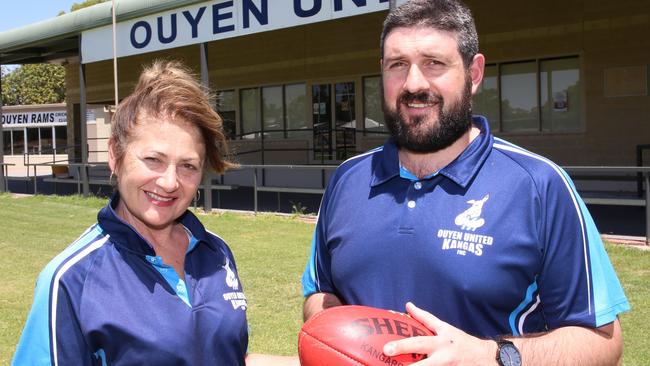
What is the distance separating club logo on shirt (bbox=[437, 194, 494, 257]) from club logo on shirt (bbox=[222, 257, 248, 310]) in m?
0.71

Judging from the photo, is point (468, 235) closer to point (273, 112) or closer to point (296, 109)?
point (296, 109)

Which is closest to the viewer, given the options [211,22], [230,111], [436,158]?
[436,158]

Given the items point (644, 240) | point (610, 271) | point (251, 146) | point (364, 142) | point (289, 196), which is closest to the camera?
point (610, 271)

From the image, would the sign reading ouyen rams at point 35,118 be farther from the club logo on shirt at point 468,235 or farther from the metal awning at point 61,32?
the club logo on shirt at point 468,235

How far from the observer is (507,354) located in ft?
6.37

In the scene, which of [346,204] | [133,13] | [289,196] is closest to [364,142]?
[289,196]

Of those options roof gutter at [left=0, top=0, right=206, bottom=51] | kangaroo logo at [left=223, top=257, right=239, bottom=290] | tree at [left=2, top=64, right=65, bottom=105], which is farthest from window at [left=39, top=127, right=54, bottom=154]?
kangaroo logo at [left=223, top=257, right=239, bottom=290]

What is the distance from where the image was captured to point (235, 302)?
2297 millimetres

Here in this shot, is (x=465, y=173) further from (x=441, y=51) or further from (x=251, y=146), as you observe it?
(x=251, y=146)

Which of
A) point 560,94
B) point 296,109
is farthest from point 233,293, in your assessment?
point 296,109

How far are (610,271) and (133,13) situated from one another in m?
15.5

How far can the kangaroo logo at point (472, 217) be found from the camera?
208 centimetres

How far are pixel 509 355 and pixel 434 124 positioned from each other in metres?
0.74

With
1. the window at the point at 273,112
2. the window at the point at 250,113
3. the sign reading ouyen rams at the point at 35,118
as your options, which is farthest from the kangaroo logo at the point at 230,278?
the sign reading ouyen rams at the point at 35,118
